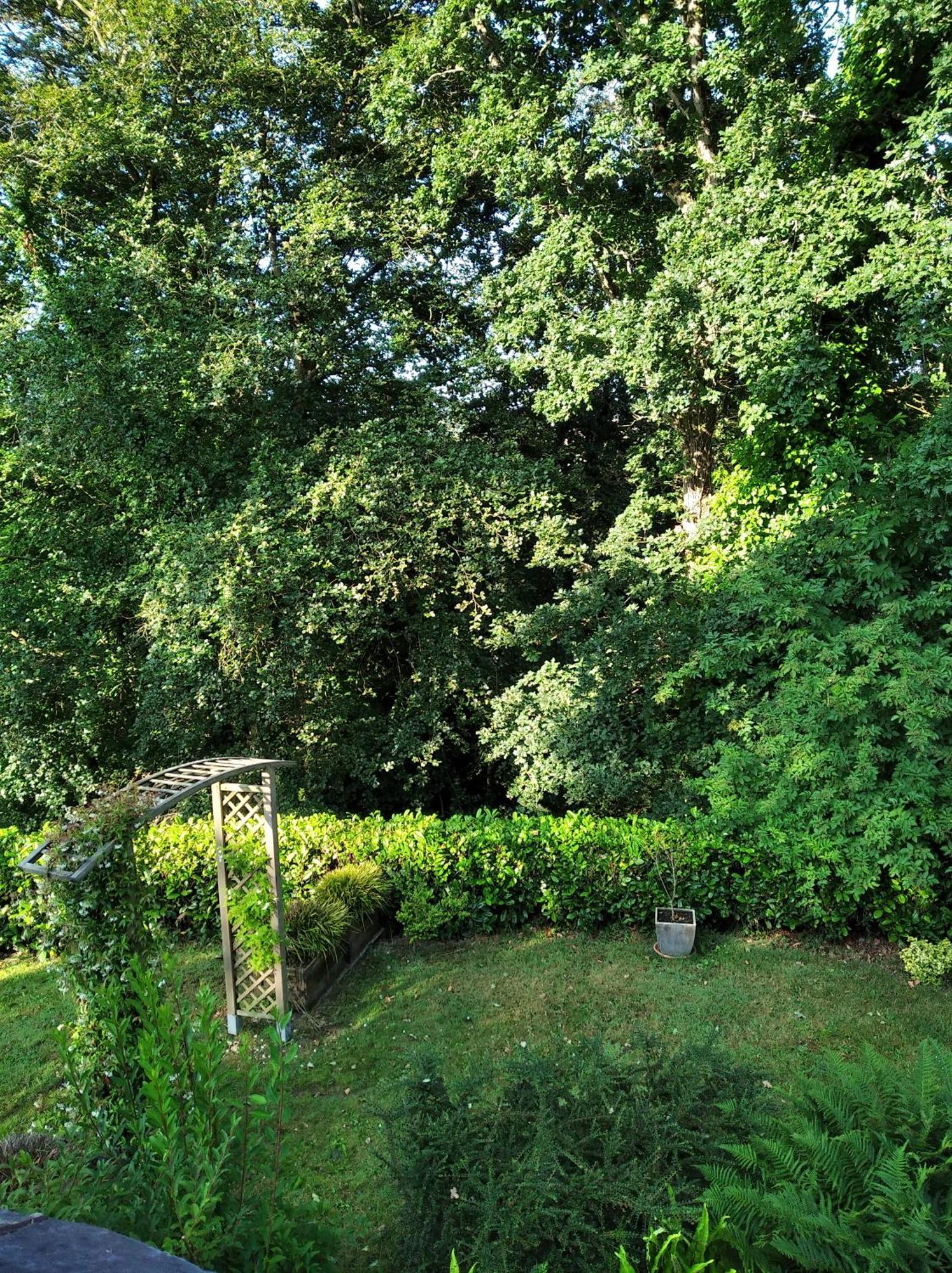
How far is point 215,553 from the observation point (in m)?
7.58

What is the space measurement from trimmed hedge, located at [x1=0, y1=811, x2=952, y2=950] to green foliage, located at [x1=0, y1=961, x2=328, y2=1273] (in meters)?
3.14

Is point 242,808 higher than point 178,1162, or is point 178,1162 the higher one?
point 242,808

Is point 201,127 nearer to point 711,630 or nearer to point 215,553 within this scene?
point 215,553

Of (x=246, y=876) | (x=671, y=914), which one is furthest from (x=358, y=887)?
(x=671, y=914)

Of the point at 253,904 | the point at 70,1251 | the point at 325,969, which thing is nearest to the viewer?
the point at 70,1251

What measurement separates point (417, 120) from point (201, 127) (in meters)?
2.70

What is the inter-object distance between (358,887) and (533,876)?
1.45 metres

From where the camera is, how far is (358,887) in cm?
586

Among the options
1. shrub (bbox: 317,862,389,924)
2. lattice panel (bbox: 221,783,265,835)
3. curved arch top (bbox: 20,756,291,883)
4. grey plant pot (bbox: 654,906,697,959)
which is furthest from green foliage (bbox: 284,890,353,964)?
grey plant pot (bbox: 654,906,697,959)

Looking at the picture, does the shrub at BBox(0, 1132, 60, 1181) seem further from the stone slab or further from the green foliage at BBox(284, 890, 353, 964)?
the green foliage at BBox(284, 890, 353, 964)

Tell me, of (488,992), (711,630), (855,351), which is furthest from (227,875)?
(855,351)

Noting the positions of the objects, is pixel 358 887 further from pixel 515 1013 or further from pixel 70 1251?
pixel 70 1251

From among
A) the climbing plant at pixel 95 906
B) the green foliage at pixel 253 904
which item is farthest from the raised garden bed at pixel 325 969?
the climbing plant at pixel 95 906

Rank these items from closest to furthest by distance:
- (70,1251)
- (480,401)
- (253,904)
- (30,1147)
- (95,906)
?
(70,1251), (30,1147), (95,906), (253,904), (480,401)
